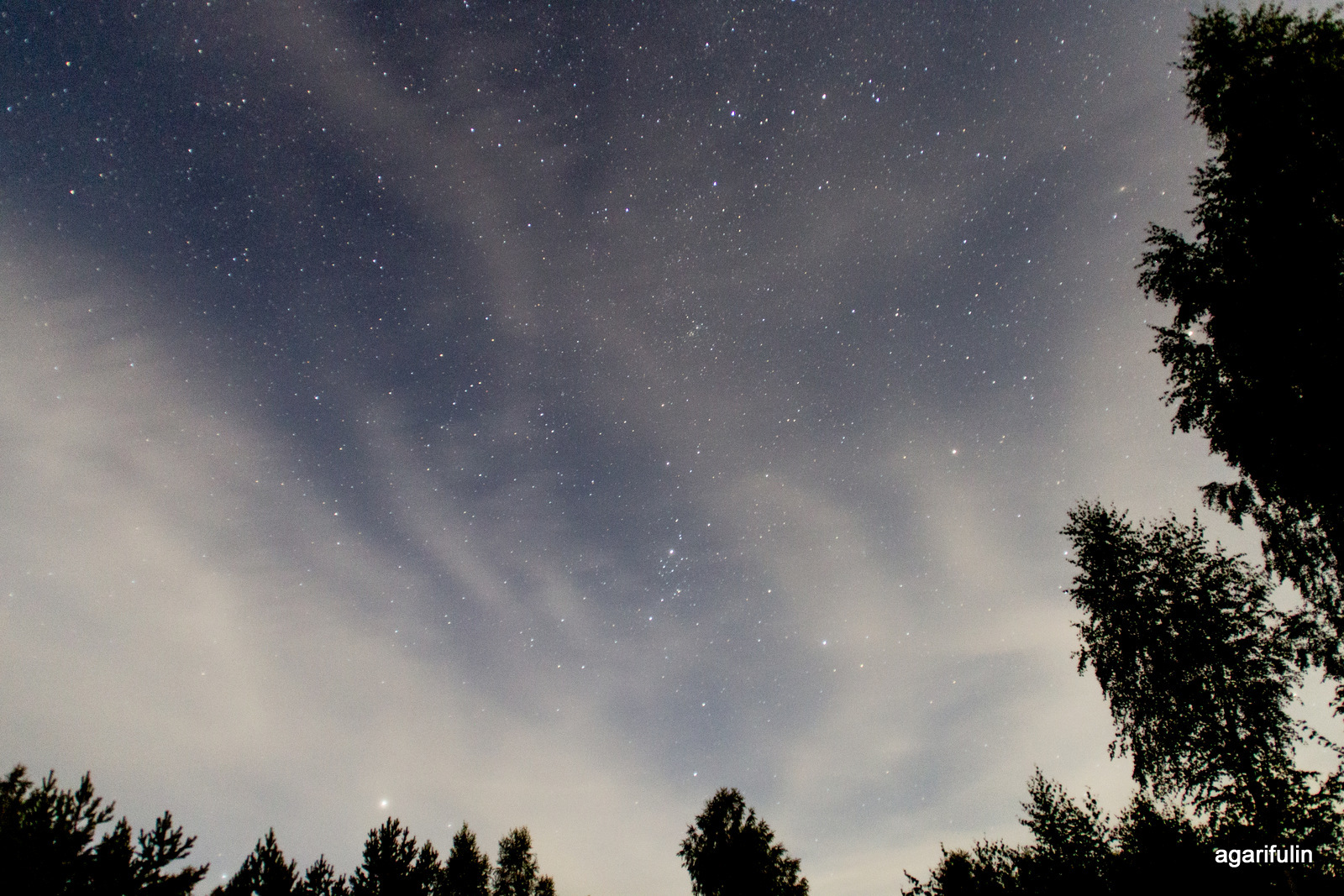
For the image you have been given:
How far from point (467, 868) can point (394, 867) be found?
11150 mm

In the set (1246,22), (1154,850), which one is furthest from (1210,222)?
(1154,850)

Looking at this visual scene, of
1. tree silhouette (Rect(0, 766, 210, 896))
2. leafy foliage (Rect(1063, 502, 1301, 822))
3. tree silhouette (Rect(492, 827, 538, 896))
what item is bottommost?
tree silhouette (Rect(492, 827, 538, 896))

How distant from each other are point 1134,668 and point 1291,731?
3304mm

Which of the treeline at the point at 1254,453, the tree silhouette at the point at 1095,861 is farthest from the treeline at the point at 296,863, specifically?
the treeline at the point at 1254,453

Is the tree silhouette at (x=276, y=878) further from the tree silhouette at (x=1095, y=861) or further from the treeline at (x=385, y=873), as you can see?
the tree silhouette at (x=1095, y=861)

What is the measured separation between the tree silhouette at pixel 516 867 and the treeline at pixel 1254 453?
33.0 metres

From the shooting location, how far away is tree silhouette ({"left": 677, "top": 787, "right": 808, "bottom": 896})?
29203 mm

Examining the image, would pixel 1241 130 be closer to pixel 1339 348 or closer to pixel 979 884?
pixel 1339 348

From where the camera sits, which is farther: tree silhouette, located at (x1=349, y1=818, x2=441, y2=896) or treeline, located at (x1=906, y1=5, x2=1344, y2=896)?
tree silhouette, located at (x1=349, y1=818, x2=441, y2=896)

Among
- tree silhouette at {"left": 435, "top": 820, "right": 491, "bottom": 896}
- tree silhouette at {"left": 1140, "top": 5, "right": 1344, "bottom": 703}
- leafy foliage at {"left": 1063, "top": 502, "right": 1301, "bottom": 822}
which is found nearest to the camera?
tree silhouette at {"left": 1140, "top": 5, "right": 1344, "bottom": 703}

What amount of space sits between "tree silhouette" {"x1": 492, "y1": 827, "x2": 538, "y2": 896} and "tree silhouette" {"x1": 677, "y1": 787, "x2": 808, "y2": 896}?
10.1 meters

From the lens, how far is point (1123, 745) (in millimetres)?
16422

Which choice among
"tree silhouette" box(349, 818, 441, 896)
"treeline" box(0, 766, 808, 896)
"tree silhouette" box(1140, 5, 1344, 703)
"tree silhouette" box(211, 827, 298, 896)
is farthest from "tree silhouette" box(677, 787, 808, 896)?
"tree silhouette" box(1140, 5, 1344, 703)

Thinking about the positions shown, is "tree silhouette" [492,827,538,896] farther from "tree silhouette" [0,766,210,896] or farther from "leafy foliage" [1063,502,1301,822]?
"leafy foliage" [1063,502,1301,822]
